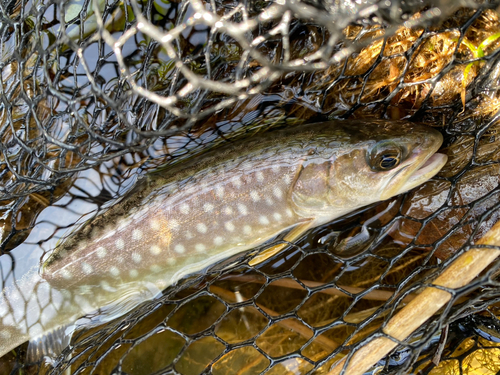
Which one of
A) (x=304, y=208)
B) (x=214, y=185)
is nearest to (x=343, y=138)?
(x=304, y=208)

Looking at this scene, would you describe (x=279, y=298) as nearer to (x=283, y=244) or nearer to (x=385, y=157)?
(x=283, y=244)

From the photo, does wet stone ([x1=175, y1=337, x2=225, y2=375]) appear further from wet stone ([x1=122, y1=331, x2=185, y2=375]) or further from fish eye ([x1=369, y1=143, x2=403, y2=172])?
fish eye ([x1=369, y1=143, x2=403, y2=172])

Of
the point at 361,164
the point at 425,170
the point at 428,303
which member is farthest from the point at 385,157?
the point at 428,303

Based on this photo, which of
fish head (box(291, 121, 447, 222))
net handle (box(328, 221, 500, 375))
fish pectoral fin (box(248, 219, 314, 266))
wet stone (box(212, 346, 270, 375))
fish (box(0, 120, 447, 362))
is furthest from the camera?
wet stone (box(212, 346, 270, 375))

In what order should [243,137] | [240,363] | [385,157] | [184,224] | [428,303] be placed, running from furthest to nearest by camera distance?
[240,363], [243,137], [184,224], [385,157], [428,303]

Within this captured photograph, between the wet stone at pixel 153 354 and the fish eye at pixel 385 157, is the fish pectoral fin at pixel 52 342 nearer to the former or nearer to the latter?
the wet stone at pixel 153 354

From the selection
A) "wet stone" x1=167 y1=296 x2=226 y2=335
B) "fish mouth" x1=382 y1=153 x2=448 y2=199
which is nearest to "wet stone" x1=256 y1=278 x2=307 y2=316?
"wet stone" x1=167 y1=296 x2=226 y2=335
